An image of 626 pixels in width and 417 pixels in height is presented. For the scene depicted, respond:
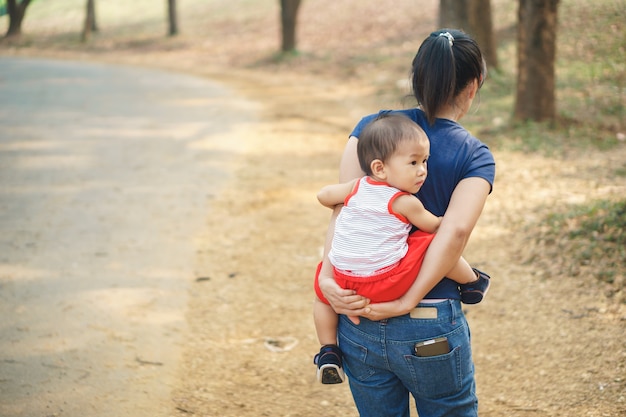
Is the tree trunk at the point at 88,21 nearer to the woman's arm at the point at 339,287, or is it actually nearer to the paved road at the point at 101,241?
the paved road at the point at 101,241

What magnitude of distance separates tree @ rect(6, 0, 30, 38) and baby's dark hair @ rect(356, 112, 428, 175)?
111ft

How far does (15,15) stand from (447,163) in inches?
1353

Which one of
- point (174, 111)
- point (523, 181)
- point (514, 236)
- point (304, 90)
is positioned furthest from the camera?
point (304, 90)

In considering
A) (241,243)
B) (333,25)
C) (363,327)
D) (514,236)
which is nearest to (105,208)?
(241,243)

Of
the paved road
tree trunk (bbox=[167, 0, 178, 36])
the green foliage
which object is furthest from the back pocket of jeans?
tree trunk (bbox=[167, 0, 178, 36])

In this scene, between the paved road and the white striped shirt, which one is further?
the paved road

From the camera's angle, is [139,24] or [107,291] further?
[139,24]

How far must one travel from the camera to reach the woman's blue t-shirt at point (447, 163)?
2.17m

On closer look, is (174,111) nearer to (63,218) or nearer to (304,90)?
(304,90)

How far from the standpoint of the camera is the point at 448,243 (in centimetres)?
213

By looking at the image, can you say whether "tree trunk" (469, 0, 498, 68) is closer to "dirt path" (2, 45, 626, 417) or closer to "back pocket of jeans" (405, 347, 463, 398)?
"dirt path" (2, 45, 626, 417)

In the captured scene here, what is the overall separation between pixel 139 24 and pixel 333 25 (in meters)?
13.1

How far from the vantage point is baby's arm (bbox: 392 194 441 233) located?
7.06 ft

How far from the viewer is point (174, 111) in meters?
11.8
